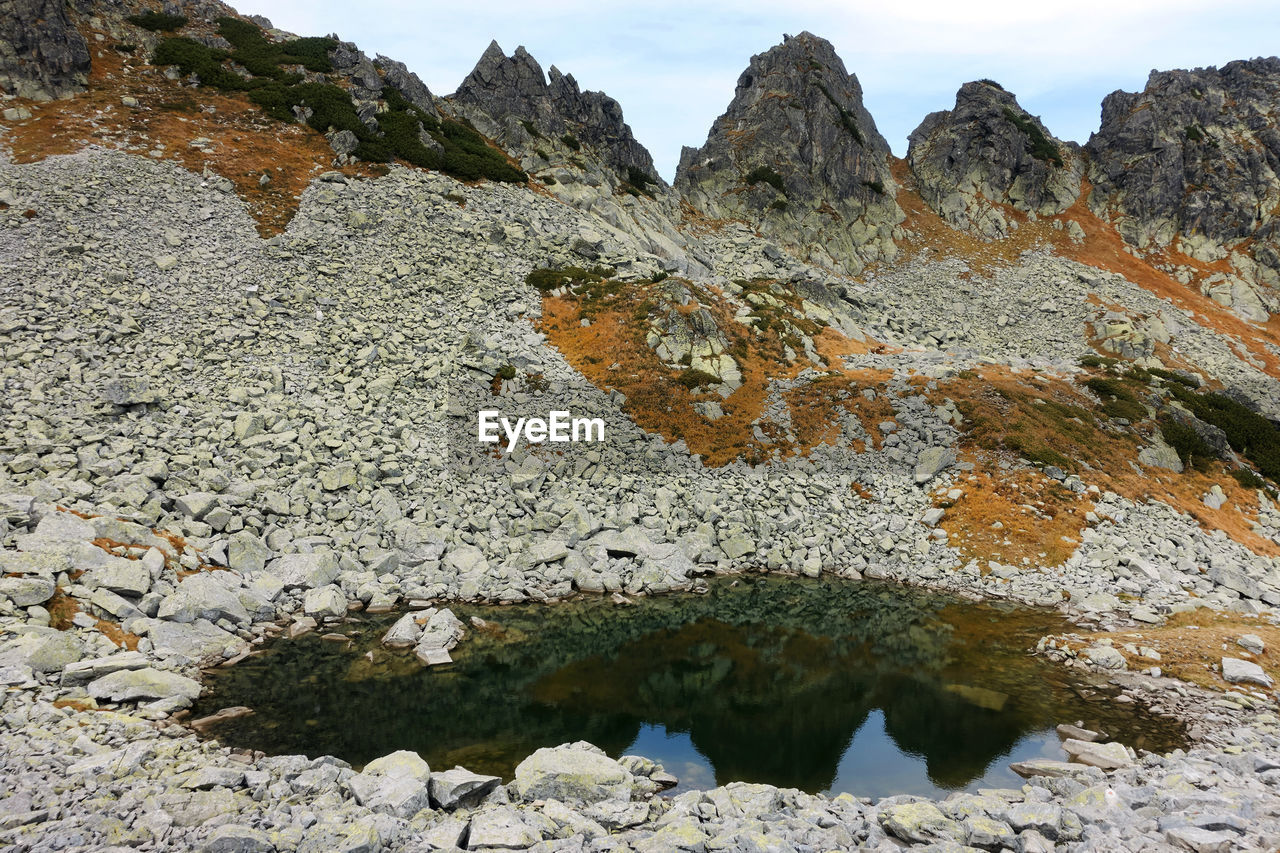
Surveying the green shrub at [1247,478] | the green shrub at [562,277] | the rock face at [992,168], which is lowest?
the green shrub at [1247,478]

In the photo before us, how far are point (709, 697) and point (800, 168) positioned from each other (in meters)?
81.1

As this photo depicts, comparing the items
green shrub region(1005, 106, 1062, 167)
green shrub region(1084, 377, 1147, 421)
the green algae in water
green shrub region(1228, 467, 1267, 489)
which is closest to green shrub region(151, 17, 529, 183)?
the green algae in water

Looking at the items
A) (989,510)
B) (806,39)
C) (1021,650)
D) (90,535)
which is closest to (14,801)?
(90,535)

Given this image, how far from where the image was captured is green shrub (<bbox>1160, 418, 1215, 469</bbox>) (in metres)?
38.5

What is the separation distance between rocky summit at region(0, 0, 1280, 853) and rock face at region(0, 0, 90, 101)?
0.23 m

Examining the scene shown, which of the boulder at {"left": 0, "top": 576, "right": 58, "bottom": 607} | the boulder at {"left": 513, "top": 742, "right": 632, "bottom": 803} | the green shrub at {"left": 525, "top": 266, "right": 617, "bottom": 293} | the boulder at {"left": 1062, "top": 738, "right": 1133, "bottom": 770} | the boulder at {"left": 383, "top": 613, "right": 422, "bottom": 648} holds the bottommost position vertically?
the boulder at {"left": 383, "top": 613, "right": 422, "bottom": 648}

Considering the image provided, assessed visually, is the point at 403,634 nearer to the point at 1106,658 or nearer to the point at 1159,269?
the point at 1106,658

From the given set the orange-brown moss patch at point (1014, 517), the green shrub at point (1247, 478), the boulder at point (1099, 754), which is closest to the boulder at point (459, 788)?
the boulder at point (1099, 754)

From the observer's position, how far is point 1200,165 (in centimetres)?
8662

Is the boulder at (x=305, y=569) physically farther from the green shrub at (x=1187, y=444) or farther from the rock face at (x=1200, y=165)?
the rock face at (x=1200, y=165)

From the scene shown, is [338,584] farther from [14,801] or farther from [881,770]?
[881,770]

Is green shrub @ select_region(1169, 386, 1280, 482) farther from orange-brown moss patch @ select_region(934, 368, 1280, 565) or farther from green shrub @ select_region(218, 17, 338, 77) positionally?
green shrub @ select_region(218, 17, 338, 77)

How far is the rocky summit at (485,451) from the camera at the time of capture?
42.3ft

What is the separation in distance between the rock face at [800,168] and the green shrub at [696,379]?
151 ft
